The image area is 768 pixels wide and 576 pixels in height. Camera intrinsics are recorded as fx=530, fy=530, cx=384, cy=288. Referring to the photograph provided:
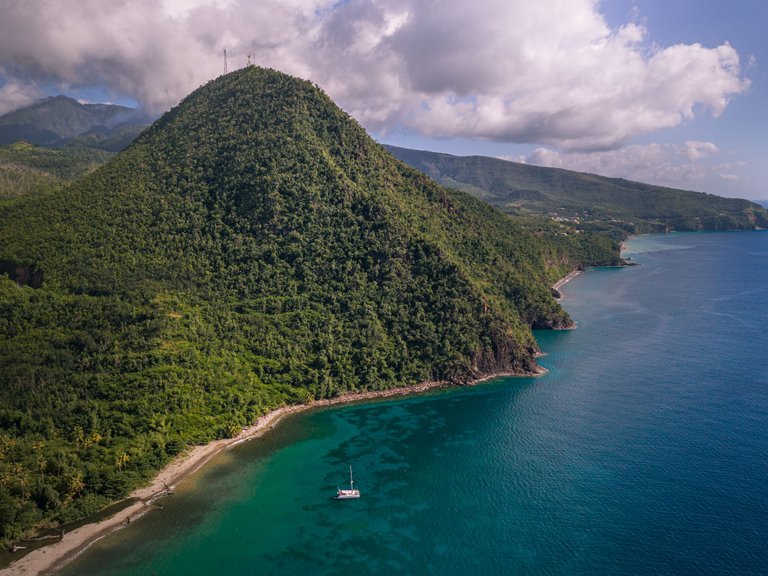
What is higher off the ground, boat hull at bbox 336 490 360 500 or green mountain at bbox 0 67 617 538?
green mountain at bbox 0 67 617 538

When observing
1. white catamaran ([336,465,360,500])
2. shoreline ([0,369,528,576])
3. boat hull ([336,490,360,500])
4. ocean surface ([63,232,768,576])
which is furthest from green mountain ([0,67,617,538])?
boat hull ([336,490,360,500])

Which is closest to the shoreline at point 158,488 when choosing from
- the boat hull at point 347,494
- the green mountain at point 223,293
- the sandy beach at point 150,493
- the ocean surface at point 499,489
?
the sandy beach at point 150,493

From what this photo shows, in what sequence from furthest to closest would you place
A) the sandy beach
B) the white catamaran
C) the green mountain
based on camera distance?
the green mountain < the white catamaran < the sandy beach

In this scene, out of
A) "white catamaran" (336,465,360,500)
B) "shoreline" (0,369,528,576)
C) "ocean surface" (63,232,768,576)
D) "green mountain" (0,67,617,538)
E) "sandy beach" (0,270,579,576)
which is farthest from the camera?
"green mountain" (0,67,617,538)

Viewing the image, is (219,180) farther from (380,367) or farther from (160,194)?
(380,367)

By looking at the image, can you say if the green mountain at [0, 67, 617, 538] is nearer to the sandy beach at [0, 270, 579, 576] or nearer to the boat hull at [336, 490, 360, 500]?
the sandy beach at [0, 270, 579, 576]

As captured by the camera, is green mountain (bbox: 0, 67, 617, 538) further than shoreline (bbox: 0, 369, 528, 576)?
Yes

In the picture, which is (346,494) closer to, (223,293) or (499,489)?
(499,489)
